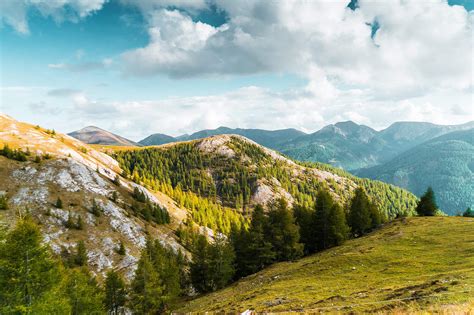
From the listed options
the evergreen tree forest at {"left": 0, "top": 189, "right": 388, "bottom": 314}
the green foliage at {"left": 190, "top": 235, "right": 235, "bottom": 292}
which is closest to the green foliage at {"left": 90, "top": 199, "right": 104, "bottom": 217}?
the evergreen tree forest at {"left": 0, "top": 189, "right": 388, "bottom": 314}

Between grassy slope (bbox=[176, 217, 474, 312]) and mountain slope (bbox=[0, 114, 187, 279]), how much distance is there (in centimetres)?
6823

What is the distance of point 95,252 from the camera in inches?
3839

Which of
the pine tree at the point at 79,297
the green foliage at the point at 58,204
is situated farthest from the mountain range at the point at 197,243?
the pine tree at the point at 79,297

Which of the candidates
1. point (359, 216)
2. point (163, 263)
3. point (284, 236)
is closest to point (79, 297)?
point (163, 263)

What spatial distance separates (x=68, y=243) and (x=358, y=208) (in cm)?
9612

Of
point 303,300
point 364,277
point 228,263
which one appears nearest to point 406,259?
point 364,277

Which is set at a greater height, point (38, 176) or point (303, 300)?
point (38, 176)

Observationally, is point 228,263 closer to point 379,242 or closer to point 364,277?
point 379,242

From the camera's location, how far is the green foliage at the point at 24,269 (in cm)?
2725

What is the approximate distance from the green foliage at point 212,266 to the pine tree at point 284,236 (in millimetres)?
12002

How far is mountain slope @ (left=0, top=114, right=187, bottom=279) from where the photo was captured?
97188 mm

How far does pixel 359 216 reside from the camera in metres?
83.3

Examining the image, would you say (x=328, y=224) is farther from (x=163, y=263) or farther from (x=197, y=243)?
(x=163, y=263)

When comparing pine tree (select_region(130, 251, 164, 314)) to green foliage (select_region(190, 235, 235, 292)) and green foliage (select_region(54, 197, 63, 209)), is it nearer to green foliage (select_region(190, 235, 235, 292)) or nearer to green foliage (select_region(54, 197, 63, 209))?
green foliage (select_region(190, 235, 235, 292))
